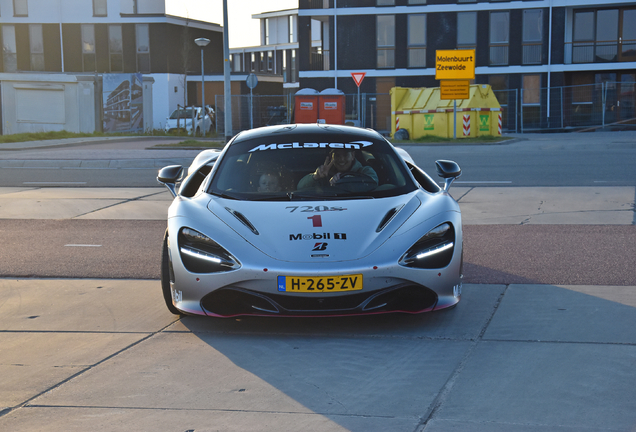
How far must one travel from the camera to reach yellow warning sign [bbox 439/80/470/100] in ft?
84.7

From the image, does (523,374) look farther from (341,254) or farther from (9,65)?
(9,65)

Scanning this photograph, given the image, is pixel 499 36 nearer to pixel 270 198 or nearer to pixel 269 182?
pixel 269 182

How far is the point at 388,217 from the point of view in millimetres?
4918

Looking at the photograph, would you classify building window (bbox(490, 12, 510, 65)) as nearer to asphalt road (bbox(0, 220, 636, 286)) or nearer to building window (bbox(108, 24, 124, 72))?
building window (bbox(108, 24, 124, 72))

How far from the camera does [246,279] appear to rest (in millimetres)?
4531

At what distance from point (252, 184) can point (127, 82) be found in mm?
36031

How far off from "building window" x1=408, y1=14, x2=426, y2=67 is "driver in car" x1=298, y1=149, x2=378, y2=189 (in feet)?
116

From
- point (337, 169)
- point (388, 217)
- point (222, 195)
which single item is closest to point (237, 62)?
point (337, 169)

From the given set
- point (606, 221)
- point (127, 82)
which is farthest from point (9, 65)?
point (606, 221)

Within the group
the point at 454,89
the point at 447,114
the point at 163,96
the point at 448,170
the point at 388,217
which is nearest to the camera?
the point at 388,217

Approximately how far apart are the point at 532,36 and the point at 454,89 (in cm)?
1505

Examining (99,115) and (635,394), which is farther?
(99,115)

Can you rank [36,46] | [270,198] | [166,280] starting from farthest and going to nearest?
[36,46] → [270,198] → [166,280]

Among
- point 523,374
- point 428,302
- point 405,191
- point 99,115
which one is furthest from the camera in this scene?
point 99,115
